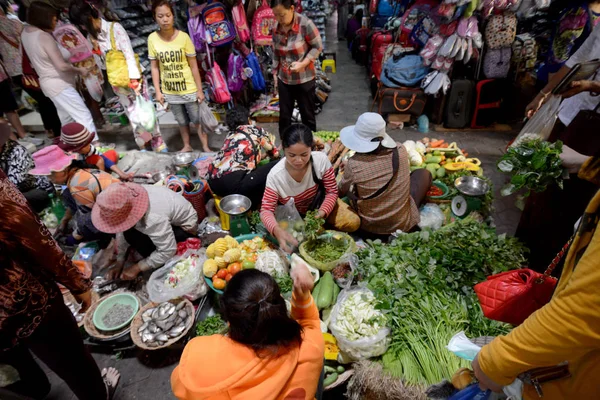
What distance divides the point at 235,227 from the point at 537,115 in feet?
10.5

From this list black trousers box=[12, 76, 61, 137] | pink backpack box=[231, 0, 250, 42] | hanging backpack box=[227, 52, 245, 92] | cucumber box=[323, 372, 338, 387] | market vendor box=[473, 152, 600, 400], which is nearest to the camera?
market vendor box=[473, 152, 600, 400]

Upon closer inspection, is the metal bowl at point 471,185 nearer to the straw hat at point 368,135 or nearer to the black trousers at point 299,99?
the straw hat at point 368,135

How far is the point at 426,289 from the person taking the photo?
240cm

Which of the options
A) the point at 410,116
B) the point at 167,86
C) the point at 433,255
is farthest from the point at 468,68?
the point at 167,86

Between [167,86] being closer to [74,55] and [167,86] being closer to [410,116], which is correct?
[74,55]

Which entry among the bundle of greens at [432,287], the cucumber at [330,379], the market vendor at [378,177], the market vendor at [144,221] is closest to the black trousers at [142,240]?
the market vendor at [144,221]

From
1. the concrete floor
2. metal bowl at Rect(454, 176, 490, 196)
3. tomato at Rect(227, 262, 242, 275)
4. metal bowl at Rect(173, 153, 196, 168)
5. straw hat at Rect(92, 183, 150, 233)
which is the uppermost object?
straw hat at Rect(92, 183, 150, 233)

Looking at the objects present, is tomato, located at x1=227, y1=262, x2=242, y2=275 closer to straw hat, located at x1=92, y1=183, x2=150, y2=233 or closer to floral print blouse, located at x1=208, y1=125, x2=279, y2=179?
straw hat, located at x1=92, y1=183, x2=150, y2=233

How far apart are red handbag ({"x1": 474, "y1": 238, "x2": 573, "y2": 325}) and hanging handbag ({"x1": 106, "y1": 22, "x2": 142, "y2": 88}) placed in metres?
5.16

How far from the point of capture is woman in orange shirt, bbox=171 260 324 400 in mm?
1411

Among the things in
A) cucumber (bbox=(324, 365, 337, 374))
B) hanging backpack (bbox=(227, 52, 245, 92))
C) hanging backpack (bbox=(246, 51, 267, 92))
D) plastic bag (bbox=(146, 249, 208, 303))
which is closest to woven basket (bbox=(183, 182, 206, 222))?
plastic bag (bbox=(146, 249, 208, 303))

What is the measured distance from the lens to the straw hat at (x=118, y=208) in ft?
8.82

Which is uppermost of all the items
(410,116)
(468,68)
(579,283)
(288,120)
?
(579,283)

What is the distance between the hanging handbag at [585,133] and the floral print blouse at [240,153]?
292cm
